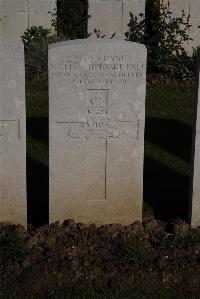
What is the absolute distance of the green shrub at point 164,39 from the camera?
→ 450 inches

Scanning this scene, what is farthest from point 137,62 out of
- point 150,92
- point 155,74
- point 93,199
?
point 155,74

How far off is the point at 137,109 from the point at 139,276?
143 cm

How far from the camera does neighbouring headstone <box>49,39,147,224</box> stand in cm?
540

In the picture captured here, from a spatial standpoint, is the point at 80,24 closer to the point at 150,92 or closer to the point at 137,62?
the point at 150,92

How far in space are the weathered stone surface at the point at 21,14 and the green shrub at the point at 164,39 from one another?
1.61 meters

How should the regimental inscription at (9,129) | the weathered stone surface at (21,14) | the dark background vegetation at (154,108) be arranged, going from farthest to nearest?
the weathered stone surface at (21,14) < the dark background vegetation at (154,108) < the regimental inscription at (9,129)

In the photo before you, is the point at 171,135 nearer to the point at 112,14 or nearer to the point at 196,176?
the point at 196,176

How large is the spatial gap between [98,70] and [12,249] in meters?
1.64

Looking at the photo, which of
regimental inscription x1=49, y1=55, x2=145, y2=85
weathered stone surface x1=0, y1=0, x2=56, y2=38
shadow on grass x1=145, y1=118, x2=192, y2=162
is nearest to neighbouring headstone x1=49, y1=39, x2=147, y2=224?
regimental inscription x1=49, y1=55, x2=145, y2=85

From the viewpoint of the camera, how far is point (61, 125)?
5531 millimetres

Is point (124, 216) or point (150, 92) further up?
point (150, 92)

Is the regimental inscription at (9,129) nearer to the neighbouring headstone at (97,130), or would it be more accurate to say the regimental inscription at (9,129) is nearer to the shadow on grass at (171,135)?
the neighbouring headstone at (97,130)

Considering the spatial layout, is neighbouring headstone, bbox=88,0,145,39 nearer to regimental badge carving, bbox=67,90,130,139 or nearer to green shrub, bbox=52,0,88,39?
green shrub, bbox=52,0,88,39

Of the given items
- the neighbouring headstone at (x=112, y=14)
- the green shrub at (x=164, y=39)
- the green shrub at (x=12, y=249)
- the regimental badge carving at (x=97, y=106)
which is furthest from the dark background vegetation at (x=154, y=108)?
the regimental badge carving at (x=97, y=106)
